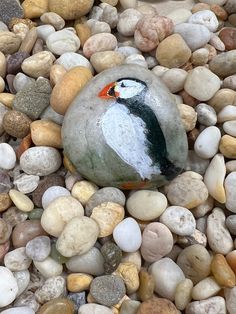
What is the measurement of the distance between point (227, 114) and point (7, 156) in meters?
0.54

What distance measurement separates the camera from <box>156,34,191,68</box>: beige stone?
4.52 feet

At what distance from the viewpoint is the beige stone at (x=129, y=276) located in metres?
1.05

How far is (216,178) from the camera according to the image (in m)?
1.16

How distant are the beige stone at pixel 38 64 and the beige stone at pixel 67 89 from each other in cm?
11

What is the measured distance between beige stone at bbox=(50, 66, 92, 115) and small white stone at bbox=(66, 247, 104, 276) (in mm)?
364

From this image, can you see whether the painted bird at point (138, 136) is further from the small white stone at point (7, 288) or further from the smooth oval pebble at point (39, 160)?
the small white stone at point (7, 288)

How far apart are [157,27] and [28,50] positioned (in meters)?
0.36

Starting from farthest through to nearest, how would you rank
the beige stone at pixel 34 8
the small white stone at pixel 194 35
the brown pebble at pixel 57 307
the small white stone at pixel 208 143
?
1. the beige stone at pixel 34 8
2. the small white stone at pixel 194 35
3. the small white stone at pixel 208 143
4. the brown pebble at pixel 57 307

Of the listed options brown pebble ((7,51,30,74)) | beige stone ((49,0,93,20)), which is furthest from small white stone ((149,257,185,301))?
beige stone ((49,0,93,20))

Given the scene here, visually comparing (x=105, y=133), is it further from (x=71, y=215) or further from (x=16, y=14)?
(x=16, y=14)

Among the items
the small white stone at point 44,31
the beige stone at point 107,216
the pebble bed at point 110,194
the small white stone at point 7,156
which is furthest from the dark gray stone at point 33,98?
the beige stone at point 107,216

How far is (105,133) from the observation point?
1124mm

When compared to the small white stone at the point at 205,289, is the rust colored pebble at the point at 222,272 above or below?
above

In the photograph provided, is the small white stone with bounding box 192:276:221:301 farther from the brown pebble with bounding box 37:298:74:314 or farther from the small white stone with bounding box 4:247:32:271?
the small white stone with bounding box 4:247:32:271
